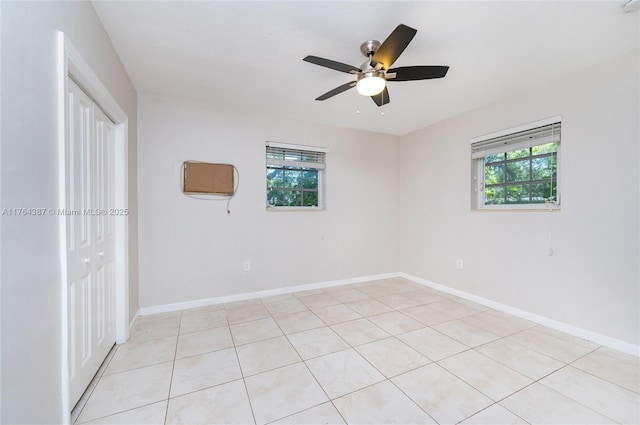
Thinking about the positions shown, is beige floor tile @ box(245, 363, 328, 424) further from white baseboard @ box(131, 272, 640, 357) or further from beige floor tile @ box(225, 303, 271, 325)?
white baseboard @ box(131, 272, 640, 357)

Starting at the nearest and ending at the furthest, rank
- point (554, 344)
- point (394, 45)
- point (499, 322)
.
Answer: point (394, 45)
point (554, 344)
point (499, 322)

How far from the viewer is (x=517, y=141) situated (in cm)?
284

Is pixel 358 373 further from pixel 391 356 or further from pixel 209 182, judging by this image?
pixel 209 182

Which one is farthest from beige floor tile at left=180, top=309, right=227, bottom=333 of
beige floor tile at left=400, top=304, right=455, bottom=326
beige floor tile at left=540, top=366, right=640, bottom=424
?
beige floor tile at left=540, top=366, right=640, bottom=424

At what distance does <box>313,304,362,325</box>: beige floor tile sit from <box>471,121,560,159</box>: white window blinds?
2.44 metres

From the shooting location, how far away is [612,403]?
1.56m

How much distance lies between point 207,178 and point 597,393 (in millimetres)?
3739

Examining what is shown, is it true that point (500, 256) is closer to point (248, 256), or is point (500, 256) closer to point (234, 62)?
point (248, 256)

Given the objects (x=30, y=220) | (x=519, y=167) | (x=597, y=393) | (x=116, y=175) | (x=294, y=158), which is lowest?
(x=597, y=393)

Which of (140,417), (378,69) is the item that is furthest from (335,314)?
(378,69)

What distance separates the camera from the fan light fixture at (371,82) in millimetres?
1829

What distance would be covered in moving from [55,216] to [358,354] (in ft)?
Result: 6.85

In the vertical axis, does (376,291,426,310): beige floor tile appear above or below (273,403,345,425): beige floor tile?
above

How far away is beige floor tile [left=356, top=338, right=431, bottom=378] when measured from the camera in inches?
75.0
